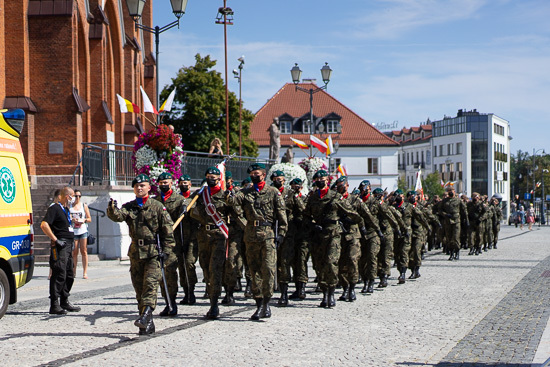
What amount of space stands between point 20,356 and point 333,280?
16.1 feet

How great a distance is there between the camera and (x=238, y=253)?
11.8 m

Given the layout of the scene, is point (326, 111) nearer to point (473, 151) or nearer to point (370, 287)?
point (473, 151)

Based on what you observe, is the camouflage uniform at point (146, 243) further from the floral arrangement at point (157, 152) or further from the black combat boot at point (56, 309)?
the floral arrangement at point (157, 152)

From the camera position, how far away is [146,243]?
351 inches

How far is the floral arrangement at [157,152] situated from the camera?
18.8 meters

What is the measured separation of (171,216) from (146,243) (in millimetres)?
2175

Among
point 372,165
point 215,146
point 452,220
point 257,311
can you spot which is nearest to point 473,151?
point 372,165

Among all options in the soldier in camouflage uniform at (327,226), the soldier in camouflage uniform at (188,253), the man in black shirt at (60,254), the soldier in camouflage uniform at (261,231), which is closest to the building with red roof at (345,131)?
the soldier in camouflage uniform at (327,226)

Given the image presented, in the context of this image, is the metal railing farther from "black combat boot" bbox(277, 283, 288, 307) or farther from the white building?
the white building

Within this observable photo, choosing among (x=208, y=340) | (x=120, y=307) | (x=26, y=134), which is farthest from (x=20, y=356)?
(x=26, y=134)

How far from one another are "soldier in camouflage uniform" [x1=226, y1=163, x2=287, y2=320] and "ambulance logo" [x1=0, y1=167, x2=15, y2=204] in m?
2.96

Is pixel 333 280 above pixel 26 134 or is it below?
below

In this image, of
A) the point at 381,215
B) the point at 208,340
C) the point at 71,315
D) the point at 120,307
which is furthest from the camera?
the point at 381,215

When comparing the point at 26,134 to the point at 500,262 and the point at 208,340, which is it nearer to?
the point at 500,262
